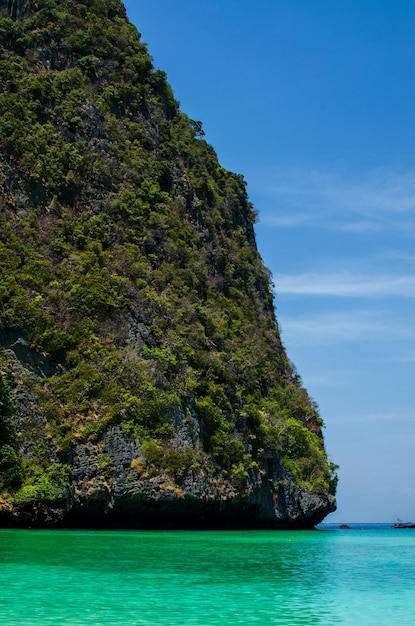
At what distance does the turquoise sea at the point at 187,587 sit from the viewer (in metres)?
8.58

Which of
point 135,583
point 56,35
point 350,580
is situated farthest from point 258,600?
point 56,35

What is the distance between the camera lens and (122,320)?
95.7 ft

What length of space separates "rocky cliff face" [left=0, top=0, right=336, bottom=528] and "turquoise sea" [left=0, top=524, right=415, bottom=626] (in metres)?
7.47

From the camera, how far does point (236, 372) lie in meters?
34.2

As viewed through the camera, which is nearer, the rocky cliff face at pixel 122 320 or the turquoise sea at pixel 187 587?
the turquoise sea at pixel 187 587

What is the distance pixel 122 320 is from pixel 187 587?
1919 cm

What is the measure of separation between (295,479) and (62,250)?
17.3m

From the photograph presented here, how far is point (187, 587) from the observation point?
10.7m

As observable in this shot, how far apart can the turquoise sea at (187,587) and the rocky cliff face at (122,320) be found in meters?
7.47

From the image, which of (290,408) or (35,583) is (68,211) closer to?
(290,408)

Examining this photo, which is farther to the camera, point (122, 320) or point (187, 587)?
point (122, 320)

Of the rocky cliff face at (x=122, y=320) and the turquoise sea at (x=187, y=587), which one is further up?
the rocky cliff face at (x=122, y=320)

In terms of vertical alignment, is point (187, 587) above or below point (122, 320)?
below

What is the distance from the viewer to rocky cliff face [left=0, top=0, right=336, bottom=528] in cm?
2494
